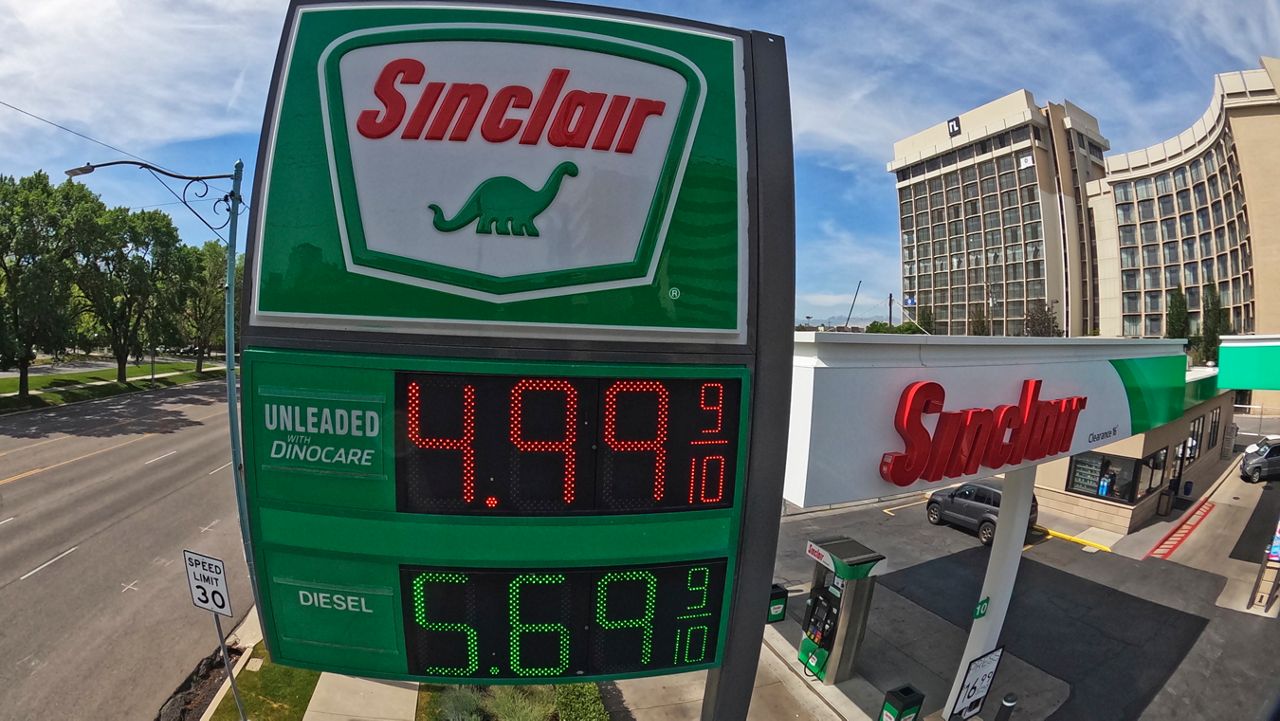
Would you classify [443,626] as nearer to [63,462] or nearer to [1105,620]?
[1105,620]

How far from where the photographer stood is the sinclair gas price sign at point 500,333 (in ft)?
11.7

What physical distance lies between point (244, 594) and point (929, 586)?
16.7m

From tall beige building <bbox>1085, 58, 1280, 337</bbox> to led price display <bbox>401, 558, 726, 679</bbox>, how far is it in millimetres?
71562

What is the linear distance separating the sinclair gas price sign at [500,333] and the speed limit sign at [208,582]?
4.67 metres


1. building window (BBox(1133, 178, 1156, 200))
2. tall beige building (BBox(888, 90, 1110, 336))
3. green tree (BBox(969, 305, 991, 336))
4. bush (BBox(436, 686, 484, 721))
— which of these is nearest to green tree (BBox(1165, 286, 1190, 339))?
tall beige building (BBox(888, 90, 1110, 336))

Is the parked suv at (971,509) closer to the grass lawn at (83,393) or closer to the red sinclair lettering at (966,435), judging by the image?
the red sinclair lettering at (966,435)

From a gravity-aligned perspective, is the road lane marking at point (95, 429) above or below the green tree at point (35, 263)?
below

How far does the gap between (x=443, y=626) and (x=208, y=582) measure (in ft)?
18.7

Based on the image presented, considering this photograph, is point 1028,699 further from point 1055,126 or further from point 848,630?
point 1055,126

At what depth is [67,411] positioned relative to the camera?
3103cm

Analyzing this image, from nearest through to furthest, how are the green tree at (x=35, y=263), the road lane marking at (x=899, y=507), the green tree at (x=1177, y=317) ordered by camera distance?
the road lane marking at (x=899, y=507) < the green tree at (x=35, y=263) < the green tree at (x=1177, y=317)

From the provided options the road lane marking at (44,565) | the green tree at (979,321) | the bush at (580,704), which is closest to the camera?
the bush at (580,704)

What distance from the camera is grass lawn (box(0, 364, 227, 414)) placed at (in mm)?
30281

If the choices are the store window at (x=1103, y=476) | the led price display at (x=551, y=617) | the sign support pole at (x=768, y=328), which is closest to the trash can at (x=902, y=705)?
the sign support pole at (x=768, y=328)
